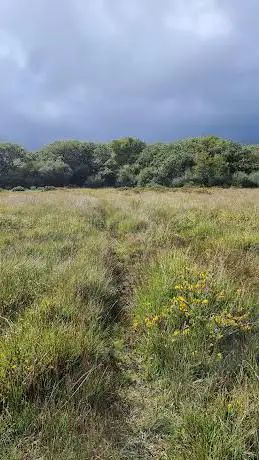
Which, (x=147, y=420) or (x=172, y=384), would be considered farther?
(x=172, y=384)

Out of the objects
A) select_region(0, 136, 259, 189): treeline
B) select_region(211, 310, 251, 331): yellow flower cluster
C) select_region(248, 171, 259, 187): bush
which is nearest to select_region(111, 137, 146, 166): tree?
select_region(0, 136, 259, 189): treeline

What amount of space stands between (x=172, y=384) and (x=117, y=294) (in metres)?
2.23

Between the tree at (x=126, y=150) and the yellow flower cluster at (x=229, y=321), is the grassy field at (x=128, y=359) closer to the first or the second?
the yellow flower cluster at (x=229, y=321)

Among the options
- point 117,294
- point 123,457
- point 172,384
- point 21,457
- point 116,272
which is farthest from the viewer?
point 116,272

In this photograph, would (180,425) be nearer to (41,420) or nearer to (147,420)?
(147,420)

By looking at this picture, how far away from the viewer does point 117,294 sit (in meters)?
5.20

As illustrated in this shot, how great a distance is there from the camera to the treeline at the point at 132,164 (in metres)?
50.4

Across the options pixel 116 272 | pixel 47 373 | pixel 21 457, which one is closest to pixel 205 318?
pixel 47 373

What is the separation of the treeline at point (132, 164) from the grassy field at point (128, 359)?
45265 mm

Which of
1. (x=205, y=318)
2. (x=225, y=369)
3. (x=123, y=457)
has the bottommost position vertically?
(x=123, y=457)

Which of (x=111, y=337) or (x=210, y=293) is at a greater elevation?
(x=210, y=293)

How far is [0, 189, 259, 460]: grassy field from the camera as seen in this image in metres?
2.42

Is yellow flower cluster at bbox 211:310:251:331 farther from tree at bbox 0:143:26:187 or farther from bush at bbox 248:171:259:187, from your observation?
tree at bbox 0:143:26:187

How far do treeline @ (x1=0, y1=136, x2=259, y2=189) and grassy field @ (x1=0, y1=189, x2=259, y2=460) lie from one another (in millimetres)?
45265
